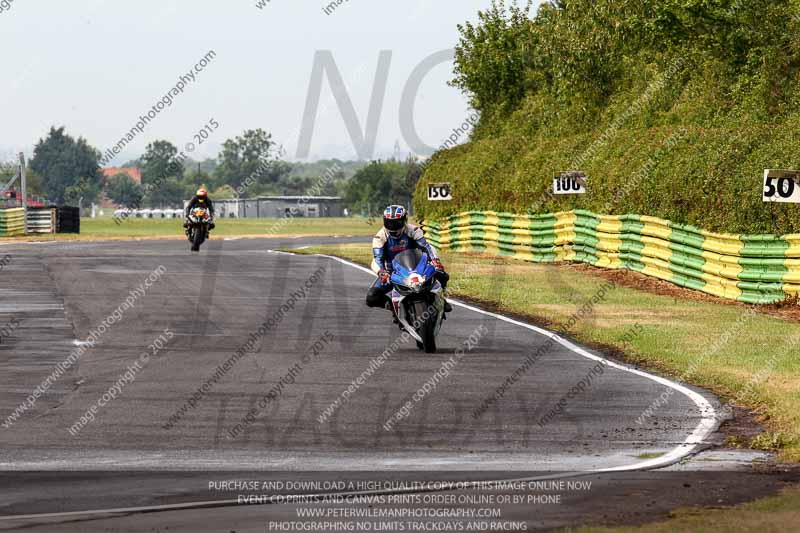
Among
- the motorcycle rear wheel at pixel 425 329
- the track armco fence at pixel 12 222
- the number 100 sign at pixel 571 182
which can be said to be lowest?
the track armco fence at pixel 12 222

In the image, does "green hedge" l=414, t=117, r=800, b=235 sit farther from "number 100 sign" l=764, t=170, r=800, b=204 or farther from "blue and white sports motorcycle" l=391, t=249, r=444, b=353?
"blue and white sports motorcycle" l=391, t=249, r=444, b=353

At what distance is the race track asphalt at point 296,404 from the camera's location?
9.52 metres

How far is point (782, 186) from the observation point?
21.0 metres

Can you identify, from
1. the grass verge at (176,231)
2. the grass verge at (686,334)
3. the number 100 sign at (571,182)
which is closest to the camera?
the grass verge at (686,334)

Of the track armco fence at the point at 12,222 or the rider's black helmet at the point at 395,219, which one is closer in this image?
the rider's black helmet at the point at 395,219

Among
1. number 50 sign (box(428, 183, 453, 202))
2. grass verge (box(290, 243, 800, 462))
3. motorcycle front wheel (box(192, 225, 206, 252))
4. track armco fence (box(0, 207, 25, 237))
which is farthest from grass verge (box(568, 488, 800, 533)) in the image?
track armco fence (box(0, 207, 25, 237))

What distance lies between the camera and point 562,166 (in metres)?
39.5

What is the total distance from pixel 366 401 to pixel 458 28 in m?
49.2

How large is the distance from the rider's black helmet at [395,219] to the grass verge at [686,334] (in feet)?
10.4

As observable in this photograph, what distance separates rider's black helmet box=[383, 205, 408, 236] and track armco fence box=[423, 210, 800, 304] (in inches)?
322

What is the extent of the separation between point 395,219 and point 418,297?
1075mm

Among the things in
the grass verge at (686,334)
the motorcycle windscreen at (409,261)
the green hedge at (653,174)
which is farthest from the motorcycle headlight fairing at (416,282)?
the green hedge at (653,174)

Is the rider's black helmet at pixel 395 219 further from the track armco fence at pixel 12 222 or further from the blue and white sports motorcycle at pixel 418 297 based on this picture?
the track armco fence at pixel 12 222

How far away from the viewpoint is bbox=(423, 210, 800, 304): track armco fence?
23266 millimetres
